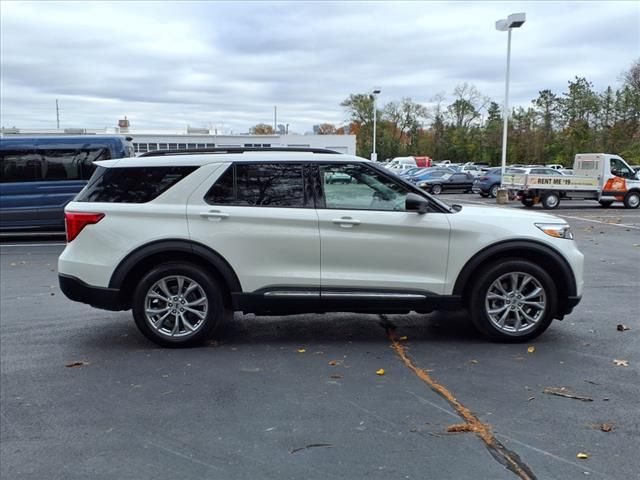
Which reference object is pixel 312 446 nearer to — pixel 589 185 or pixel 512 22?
pixel 589 185

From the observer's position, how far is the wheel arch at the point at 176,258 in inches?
205

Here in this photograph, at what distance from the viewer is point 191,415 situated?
A: 155 inches

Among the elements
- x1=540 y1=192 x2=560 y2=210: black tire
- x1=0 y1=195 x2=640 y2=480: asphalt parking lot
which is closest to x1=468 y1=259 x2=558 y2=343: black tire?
x1=0 y1=195 x2=640 y2=480: asphalt parking lot

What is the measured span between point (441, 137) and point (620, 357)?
278 feet

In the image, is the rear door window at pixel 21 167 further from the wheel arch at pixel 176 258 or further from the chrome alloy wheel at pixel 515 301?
the chrome alloy wheel at pixel 515 301

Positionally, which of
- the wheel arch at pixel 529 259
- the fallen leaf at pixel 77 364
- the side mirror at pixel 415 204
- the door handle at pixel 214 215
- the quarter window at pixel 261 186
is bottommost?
the fallen leaf at pixel 77 364

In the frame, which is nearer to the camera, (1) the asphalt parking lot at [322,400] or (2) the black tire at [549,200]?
(1) the asphalt parking lot at [322,400]

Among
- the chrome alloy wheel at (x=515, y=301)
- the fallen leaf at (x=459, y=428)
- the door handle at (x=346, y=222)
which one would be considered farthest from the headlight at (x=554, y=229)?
the fallen leaf at (x=459, y=428)

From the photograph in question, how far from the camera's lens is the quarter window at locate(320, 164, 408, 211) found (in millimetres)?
5348

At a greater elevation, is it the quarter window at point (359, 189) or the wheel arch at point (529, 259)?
the quarter window at point (359, 189)

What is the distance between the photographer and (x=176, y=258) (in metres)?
5.34

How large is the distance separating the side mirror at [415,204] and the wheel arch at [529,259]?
634mm

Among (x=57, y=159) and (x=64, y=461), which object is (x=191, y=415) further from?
(x=57, y=159)

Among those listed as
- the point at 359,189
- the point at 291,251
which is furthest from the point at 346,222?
the point at 291,251
